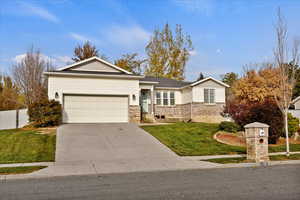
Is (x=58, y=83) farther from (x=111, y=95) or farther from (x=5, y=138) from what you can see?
(x=5, y=138)

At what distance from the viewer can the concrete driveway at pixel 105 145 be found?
12102 millimetres

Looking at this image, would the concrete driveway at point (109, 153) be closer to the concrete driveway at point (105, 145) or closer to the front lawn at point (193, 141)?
the concrete driveway at point (105, 145)

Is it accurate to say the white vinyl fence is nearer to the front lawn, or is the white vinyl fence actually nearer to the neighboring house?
the neighboring house

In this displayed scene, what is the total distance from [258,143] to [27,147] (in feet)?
35.1

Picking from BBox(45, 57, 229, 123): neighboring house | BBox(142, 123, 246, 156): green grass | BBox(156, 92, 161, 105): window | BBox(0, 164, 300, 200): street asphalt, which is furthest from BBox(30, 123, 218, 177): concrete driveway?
BBox(156, 92, 161, 105): window

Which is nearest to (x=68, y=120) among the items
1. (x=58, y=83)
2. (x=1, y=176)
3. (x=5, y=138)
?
(x=58, y=83)

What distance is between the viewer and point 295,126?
59.6ft

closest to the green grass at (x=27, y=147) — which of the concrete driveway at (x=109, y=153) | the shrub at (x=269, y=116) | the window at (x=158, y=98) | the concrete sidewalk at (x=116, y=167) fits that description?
the concrete driveway at (x=109, y=153)

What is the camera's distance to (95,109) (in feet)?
71.6

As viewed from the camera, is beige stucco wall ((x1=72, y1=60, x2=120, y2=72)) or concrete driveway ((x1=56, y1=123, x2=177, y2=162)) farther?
beige stucco wall ((x1=72, y1=60, x2=120, y2=72))

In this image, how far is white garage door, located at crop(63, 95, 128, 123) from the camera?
69.3ft

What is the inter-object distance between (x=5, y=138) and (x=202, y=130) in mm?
12050

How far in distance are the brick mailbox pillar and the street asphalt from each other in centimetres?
176

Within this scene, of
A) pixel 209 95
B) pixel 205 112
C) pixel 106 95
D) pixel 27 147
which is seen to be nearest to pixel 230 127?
pixel 205 112
